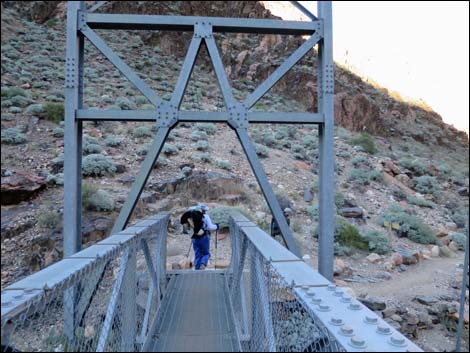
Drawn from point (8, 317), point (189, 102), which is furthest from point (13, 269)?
point (189, 102)

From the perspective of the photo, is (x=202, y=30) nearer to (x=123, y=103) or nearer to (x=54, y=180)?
(x=54, y=180)

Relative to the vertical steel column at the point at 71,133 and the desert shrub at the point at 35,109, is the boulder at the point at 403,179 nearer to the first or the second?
the desert shrub at the point at 35,109

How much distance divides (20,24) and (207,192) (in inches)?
967

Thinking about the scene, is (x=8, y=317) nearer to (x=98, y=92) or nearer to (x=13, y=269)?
(x=13, y=269)

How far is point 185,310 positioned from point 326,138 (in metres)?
2.65

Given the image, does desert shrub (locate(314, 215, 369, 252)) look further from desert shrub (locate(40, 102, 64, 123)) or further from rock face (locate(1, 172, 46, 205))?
desert shrub (locate(40, 102, 64, 123))

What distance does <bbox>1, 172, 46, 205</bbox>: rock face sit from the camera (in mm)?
10195

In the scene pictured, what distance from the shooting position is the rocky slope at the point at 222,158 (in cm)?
954

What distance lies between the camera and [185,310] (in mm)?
4285

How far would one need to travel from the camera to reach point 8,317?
1448 millimetres

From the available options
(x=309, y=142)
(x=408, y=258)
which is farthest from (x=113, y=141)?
(x=408, y=258)

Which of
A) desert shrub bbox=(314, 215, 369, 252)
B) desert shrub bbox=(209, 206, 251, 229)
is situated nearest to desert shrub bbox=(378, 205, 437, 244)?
desert shrub bbox=(314, 215, 369, 252)

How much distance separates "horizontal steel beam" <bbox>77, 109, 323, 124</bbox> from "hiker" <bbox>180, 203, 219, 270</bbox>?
245cm

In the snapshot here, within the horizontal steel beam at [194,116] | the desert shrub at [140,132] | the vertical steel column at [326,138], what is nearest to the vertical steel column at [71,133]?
the horizontal steel beam at [194,116]
